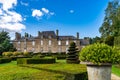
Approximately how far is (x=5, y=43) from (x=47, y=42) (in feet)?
61.4

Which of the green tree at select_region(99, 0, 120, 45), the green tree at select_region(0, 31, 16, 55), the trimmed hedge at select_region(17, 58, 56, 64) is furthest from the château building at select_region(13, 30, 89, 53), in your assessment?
the trimmed hedge at select_region(17, 58, 56, 64)

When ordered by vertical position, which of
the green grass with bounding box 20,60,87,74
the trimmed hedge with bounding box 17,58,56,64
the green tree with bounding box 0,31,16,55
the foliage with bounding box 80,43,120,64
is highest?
the green tree with bounding box 0,31,16,55

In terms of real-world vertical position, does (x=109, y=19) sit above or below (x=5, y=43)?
above

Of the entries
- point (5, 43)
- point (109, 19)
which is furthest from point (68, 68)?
point (5, 43)

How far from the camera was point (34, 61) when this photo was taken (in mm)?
31312

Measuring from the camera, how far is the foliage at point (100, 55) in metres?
11.4

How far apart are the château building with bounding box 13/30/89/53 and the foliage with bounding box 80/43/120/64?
71060 mm

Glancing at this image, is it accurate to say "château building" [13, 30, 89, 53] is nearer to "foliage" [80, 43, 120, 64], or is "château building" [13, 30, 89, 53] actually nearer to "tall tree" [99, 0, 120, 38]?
"tall tree" [99, 0, 120, 38]

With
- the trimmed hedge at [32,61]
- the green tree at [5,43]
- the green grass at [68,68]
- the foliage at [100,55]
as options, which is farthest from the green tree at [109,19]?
the foliage at [100,55]

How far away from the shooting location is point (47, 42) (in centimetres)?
8369

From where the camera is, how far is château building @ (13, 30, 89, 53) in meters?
83.3

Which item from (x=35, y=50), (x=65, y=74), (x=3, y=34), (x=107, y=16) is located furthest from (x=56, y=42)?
(x=65, y=74)

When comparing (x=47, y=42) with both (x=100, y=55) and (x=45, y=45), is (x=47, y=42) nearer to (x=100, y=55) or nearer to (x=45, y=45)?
(x=45, y=45)

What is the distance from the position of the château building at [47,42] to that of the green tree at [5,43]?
11606 mm
